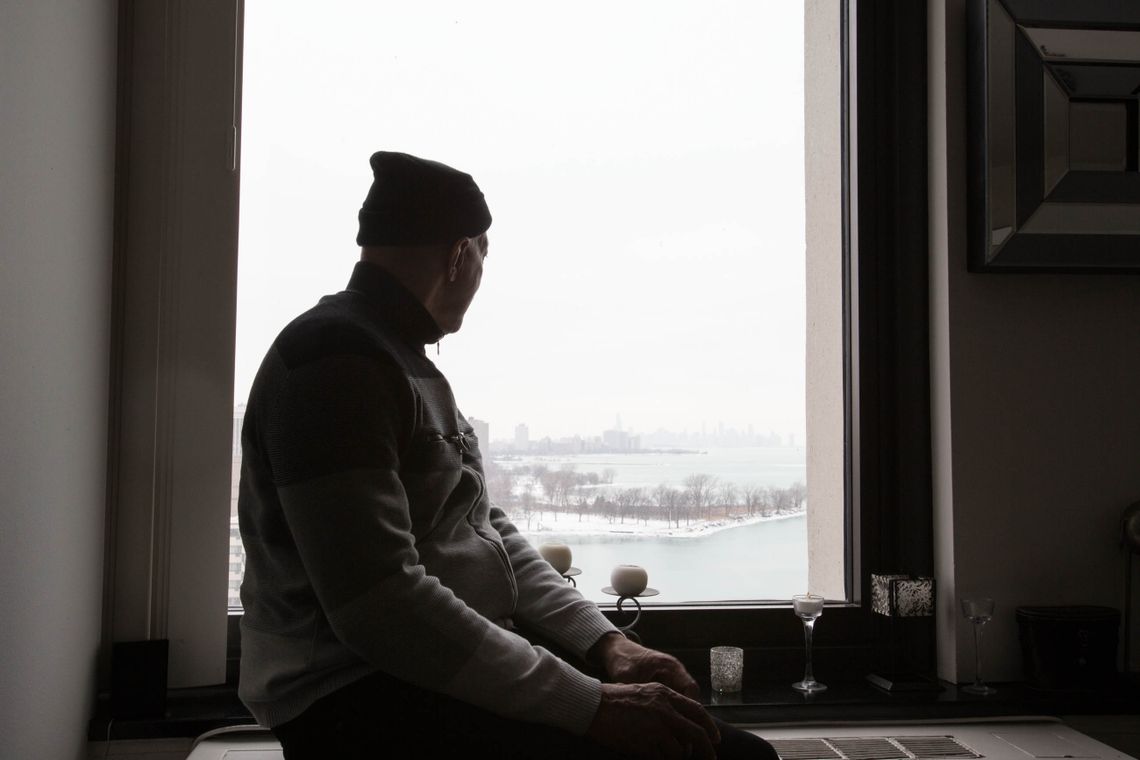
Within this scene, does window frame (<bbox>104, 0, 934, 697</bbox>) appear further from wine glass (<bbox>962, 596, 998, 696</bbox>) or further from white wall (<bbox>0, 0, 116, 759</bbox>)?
white wall (<bbox>0, 0, 116, 759</bbox>)

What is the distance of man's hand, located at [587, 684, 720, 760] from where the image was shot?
4.01ft

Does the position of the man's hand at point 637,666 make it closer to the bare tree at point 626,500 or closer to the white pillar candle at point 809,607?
the white pillar candle at point 809,607

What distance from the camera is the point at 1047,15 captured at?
6.39 ft

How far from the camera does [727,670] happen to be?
1.92m

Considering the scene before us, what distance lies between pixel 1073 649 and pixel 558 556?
105 centimetres

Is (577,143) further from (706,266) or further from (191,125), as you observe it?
(191,125)

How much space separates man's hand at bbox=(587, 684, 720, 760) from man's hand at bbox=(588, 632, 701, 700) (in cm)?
15

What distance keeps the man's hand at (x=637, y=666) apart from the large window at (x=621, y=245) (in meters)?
0.57

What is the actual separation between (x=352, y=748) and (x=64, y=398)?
0.75 metres

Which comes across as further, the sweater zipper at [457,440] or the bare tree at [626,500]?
the bare tree at [626,500]

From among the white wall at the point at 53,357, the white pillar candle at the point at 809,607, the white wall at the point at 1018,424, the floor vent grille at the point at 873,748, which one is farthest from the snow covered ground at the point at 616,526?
the white wall at the point at 53,357

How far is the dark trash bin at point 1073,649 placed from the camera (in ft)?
6.16

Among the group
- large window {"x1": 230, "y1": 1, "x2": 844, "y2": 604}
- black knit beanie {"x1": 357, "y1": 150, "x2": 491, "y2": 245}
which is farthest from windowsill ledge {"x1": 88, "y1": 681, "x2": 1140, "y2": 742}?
black knit beanie {"x1": 357, "y1": 150, "x2": 491, "y2": 245}

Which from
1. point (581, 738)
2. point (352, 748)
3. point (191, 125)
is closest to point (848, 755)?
point (581, 738)
